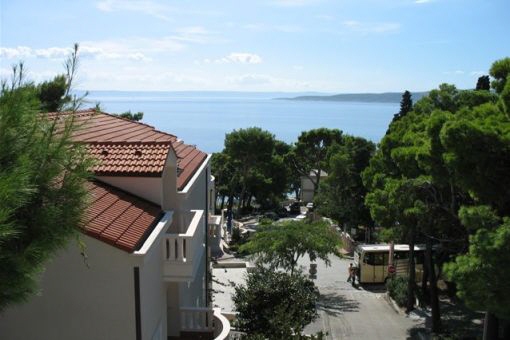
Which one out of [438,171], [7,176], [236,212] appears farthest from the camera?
[236,212]

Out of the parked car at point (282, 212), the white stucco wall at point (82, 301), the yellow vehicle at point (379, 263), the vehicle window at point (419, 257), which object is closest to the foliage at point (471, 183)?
the white stucco wall at point (82, 301)

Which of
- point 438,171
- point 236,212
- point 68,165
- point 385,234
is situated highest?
point 68,165

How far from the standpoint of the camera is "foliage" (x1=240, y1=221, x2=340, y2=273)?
72.6 ft

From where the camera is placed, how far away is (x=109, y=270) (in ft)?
25.0

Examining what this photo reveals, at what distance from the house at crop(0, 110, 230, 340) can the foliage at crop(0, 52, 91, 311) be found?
0.48 meters

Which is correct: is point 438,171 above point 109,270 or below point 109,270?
above

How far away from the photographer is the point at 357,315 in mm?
20438

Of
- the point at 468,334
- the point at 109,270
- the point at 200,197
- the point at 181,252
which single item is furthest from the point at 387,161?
the point at 109,270

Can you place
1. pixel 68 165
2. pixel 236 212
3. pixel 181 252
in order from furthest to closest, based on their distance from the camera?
pixel 236 212, pixel 181 252, pixel 68 165

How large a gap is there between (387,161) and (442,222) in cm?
389

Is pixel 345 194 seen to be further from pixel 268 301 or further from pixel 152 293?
pixel 152 293

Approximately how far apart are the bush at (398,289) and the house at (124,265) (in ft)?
38.7

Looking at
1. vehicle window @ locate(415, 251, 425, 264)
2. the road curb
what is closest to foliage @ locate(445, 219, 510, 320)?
the road curb

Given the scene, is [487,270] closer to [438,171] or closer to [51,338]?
[438,171]
